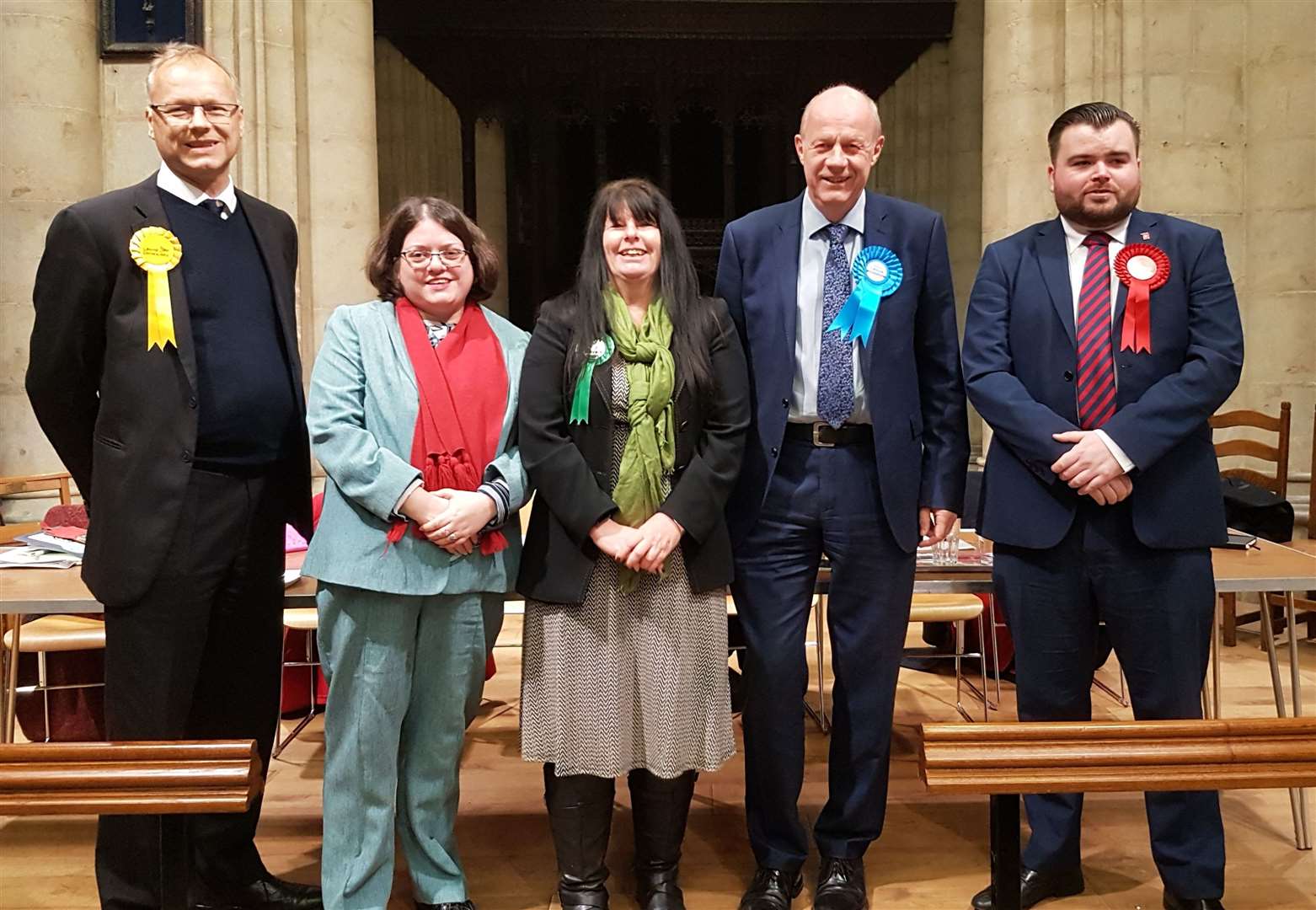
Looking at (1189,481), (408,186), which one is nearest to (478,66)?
(408,186)

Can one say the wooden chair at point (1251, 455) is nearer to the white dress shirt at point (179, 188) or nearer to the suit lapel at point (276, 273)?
the suit lapel at point (276, 273)

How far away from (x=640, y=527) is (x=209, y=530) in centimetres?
91

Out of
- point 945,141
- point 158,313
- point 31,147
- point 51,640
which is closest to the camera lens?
point 158,313

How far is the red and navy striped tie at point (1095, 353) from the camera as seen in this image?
2.56m

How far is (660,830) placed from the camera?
8.67ft

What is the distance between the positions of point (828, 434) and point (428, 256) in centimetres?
98

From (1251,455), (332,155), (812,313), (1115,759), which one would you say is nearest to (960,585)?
(812,313)

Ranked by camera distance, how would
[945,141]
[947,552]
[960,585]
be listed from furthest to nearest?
[945,141] < [947,552] < [960,585]

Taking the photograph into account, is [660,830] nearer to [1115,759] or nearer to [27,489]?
[1115,759]

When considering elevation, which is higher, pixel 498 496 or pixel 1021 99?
pixel 1021 99

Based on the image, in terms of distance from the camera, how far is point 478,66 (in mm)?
8945

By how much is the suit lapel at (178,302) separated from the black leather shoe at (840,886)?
5.84 feet

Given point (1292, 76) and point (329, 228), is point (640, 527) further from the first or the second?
point (1292, 76)

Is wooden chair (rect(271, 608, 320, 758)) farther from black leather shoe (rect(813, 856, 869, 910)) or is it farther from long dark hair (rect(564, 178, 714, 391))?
black leather shoe (rect(813, 856, 869, 910))
